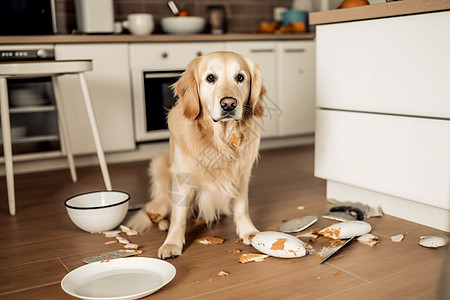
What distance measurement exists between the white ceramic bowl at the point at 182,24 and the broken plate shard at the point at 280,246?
98.1 inches

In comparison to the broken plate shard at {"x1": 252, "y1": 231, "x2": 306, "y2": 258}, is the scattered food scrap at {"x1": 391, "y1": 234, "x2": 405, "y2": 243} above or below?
below

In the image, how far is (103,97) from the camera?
347 cm

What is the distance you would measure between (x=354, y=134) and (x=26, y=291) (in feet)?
5.11

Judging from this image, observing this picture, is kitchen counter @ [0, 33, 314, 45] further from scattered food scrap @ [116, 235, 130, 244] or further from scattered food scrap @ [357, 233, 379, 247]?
scattered food scrap @ [357, 233, 379, 247]

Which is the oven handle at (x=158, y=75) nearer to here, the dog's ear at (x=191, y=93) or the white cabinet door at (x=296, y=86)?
the white cabinet door at (x=296, y=86)

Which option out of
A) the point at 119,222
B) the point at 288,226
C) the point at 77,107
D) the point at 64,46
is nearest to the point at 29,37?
the point at 64,46

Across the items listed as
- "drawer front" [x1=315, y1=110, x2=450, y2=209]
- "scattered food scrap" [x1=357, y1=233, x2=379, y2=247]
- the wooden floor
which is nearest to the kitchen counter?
the wooden floor

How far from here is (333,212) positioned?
2256 millimetres

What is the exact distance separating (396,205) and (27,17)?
8.86 ft

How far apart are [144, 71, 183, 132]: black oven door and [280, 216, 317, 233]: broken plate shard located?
71.5 inches

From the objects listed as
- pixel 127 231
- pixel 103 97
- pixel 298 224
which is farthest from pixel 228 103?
pixel 103 97

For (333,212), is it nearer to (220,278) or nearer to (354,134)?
(354,134)

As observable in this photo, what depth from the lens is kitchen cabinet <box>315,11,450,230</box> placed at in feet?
6.20

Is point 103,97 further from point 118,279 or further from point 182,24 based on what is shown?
point 118,279
